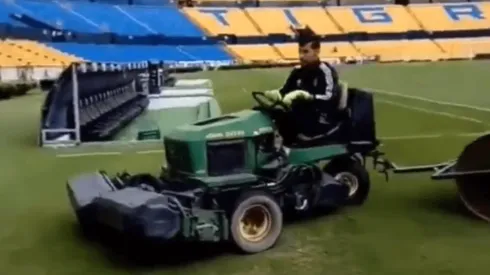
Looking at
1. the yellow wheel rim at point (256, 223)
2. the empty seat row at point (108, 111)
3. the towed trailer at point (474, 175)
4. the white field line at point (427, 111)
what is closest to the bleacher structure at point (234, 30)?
the empty seat row at point (108, 111)

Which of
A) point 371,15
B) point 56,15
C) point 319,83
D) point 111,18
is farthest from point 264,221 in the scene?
point 371,15

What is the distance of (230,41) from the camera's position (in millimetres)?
42344

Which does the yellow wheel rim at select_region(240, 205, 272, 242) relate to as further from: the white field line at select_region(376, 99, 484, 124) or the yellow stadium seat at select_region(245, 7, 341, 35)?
the yellow stadium seat at select_region(245, 7, 341, 35)

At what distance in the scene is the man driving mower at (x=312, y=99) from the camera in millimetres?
6266

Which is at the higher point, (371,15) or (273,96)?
(371,15)

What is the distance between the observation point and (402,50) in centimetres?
4425

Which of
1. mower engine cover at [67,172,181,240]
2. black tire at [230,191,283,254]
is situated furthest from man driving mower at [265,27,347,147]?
mower engine cover at [67,172,181,240]

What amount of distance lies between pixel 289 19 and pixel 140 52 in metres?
13.8

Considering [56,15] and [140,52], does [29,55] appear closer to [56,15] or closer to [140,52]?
[56,15]

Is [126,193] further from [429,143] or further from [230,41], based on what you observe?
[230,41]

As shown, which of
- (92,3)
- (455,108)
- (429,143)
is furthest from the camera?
(92,3)

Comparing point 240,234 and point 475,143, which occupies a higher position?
point 475,143

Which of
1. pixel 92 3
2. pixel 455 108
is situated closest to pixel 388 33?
pixel 92 3

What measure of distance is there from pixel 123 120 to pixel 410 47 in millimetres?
33894
